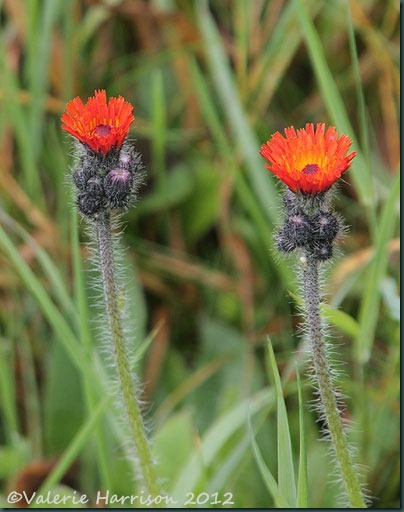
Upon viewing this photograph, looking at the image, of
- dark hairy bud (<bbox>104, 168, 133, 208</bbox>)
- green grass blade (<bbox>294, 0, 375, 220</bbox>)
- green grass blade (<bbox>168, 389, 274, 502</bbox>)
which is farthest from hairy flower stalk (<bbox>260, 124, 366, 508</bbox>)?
green grass blade (<bbox>294, 0, 375, 220</bbox>)

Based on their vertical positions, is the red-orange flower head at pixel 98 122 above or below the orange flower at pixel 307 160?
above

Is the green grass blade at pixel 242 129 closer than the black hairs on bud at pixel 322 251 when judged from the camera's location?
No

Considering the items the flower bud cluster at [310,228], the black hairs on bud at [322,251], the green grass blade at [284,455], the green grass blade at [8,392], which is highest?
the flower bud cluster at [310,228]

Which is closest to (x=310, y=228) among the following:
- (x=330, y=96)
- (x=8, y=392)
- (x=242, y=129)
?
(x=330, y=96)

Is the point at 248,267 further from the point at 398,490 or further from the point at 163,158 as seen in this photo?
the point at 398,490

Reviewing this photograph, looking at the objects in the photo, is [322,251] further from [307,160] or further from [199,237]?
[199,237]

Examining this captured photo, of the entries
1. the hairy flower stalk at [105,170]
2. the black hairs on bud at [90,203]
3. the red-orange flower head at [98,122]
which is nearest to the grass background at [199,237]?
the hairy flower stalk at [105,170]

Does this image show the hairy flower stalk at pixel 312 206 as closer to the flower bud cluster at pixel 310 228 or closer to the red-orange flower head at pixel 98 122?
the flower bud cluster at pixel 310 228
